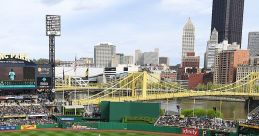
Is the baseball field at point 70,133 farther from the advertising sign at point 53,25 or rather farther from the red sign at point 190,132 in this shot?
the advertising sign at point 53,25

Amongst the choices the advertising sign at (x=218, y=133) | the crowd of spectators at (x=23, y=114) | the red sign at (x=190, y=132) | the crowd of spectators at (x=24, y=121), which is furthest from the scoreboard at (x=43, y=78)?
the advertising sign at (x=218, y=133)

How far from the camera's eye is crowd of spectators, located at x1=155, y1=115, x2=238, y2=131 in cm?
5645

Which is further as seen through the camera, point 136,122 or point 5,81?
point 5,81

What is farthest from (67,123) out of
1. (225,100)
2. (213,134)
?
(225,100)

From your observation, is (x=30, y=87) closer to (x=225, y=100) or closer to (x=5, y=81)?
(x=5, y=81)

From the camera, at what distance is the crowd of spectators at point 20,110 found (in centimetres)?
6756

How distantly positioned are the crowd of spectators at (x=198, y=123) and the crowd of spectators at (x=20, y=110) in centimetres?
2238

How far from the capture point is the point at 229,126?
56.4 metres

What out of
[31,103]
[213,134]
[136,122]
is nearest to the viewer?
[213,134]

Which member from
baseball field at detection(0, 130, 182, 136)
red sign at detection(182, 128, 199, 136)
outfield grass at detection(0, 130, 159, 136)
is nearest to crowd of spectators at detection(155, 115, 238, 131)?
red sign at detection(182, 128, 199, 136)

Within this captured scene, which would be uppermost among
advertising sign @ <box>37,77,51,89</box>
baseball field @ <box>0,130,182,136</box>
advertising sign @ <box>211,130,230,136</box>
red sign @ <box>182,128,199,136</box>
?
advertising sign @ <box>37,77,51,89</box>

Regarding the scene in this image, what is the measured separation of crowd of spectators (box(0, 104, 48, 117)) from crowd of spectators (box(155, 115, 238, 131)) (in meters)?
22.4

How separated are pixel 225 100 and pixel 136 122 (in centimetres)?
9564

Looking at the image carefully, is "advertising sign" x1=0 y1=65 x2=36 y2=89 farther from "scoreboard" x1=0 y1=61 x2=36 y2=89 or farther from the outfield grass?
the outfield grass
